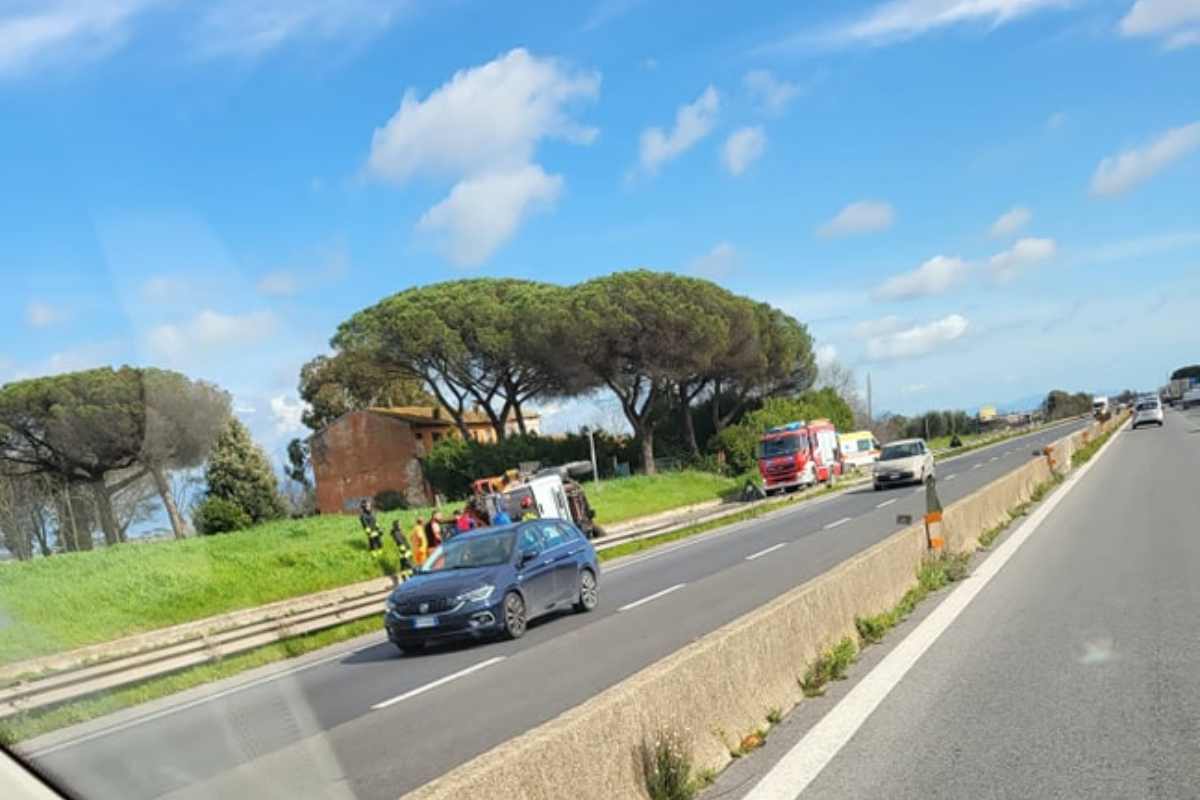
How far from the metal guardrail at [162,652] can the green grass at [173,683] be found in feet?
0.38

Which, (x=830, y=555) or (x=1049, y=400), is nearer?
(x=830, y=555)

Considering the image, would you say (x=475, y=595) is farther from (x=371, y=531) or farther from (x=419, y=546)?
(x=371, y=531)

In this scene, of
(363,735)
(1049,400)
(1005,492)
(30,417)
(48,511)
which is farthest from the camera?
(1049,400)

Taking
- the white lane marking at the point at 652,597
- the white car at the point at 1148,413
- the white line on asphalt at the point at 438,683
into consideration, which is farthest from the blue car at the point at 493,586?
the white car at the point at 1148,413

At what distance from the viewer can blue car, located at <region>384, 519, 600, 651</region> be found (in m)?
14.1

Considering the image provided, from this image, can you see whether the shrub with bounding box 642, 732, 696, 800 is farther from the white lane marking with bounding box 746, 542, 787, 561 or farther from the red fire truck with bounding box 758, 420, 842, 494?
the red fire truck with bounding box 758, 420, 842, 494

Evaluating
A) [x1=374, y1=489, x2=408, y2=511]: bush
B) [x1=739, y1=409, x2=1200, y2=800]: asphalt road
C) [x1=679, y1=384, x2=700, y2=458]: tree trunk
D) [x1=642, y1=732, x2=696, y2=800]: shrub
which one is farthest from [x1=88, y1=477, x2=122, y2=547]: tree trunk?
[x1=679, y1=384, x2=700, y2=458]: tree trunk

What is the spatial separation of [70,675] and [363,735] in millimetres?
4758

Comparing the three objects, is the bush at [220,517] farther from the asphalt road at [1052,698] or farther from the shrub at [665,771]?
the shrub at [665,771]

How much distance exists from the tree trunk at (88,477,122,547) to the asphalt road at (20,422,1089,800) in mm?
5508

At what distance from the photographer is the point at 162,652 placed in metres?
14.5

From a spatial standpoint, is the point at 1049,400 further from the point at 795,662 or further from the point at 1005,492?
the point at 795,662

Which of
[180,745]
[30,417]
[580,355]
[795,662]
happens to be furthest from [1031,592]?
[580,355]

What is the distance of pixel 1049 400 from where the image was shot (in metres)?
155
